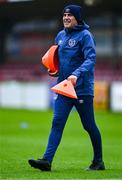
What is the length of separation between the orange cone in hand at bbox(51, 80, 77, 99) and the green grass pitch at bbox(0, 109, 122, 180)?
1.05 metres

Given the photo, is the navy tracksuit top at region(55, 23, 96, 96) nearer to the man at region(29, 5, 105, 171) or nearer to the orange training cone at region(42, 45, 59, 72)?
the man at region(29, 5, 105, 171)

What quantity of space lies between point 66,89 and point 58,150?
16.1ft

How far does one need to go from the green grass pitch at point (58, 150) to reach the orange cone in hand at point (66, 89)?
105 centimetres

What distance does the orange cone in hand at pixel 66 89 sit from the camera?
11320 mm

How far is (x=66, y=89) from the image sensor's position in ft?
37.1

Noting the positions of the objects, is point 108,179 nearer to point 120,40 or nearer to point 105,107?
point 105,107

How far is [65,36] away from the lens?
11.8 meters

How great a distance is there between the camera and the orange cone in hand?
11320 millimetres

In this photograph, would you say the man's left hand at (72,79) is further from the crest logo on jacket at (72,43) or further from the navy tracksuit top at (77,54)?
the crest logo on jacket at (72,43)

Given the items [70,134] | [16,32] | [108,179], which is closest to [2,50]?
[16,32]

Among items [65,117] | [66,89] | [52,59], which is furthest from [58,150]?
[66,89]

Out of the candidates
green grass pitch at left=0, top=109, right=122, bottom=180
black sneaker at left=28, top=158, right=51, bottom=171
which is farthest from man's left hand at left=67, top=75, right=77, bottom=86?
green grass pitch at left=0, top=109, right=122, bottom=180

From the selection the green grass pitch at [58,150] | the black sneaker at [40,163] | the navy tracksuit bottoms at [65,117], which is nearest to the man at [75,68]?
the navy tracksuit bottoms at [65,117]

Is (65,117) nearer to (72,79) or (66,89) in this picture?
(66,89)
